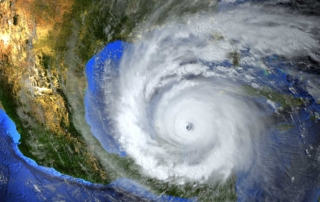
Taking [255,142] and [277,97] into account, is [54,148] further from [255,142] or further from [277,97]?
[277,97]

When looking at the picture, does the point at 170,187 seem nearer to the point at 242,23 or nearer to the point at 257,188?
the point at 257,188

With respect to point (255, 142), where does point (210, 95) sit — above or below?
above

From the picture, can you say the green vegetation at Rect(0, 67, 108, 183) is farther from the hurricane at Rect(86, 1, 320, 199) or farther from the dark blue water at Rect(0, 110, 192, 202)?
the hurricane at Rect(86, 1, 320, 199)

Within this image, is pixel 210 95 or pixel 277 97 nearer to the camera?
pixel 277 97

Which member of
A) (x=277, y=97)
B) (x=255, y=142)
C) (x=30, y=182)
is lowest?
(x=30, y=182)

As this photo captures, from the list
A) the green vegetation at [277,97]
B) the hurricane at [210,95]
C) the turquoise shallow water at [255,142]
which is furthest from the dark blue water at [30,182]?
the green vegetation at [277,97]

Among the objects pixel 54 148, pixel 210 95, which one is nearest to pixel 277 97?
pixel 210 95

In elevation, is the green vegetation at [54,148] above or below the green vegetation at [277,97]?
below

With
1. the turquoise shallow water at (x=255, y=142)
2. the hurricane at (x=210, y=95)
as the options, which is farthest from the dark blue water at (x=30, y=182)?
the hurricane at (x=210, y=95)

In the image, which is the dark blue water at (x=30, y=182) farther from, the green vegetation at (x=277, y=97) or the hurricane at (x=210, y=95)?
the green vegetation at (x=277, y=97)
